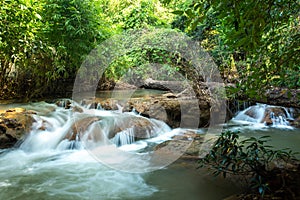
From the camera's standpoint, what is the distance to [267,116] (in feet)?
22.6

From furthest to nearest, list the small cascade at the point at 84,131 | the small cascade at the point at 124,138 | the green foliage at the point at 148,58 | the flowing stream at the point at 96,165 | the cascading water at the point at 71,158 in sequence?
1. the green foliage at the point at 148,58
2. the small cascade at the point at 124,138
3. the small cascade at the point at 84,131
4. the cascading water at the point at 71,158
5. the flowing stream at the point at 96,165

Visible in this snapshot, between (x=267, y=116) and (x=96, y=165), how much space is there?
4991mm

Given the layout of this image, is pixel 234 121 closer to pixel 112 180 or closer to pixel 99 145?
pixel 99 145

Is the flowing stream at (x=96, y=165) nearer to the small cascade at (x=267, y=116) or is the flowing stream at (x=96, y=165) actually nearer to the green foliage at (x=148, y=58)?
the small cascade at (x=267, y=116)

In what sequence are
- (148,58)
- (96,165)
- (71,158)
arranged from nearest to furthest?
(96,165), (71,158), (148,58)

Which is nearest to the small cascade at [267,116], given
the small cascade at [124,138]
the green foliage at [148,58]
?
the green foliage at [148,58]

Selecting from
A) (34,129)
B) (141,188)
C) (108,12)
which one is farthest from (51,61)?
(141,188)

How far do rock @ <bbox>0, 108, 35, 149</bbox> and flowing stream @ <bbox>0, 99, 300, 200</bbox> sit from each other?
0.13 meters

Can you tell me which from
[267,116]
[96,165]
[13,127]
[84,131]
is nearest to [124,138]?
[84,131]

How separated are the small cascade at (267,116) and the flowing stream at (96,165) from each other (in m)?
0.06

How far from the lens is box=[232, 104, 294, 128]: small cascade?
6.66m

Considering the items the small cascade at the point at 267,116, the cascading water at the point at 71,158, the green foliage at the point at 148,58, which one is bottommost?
the cascading water at the point at 71,158

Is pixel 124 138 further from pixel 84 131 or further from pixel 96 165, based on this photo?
pixel 96 165

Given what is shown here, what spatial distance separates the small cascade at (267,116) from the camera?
6660mm
